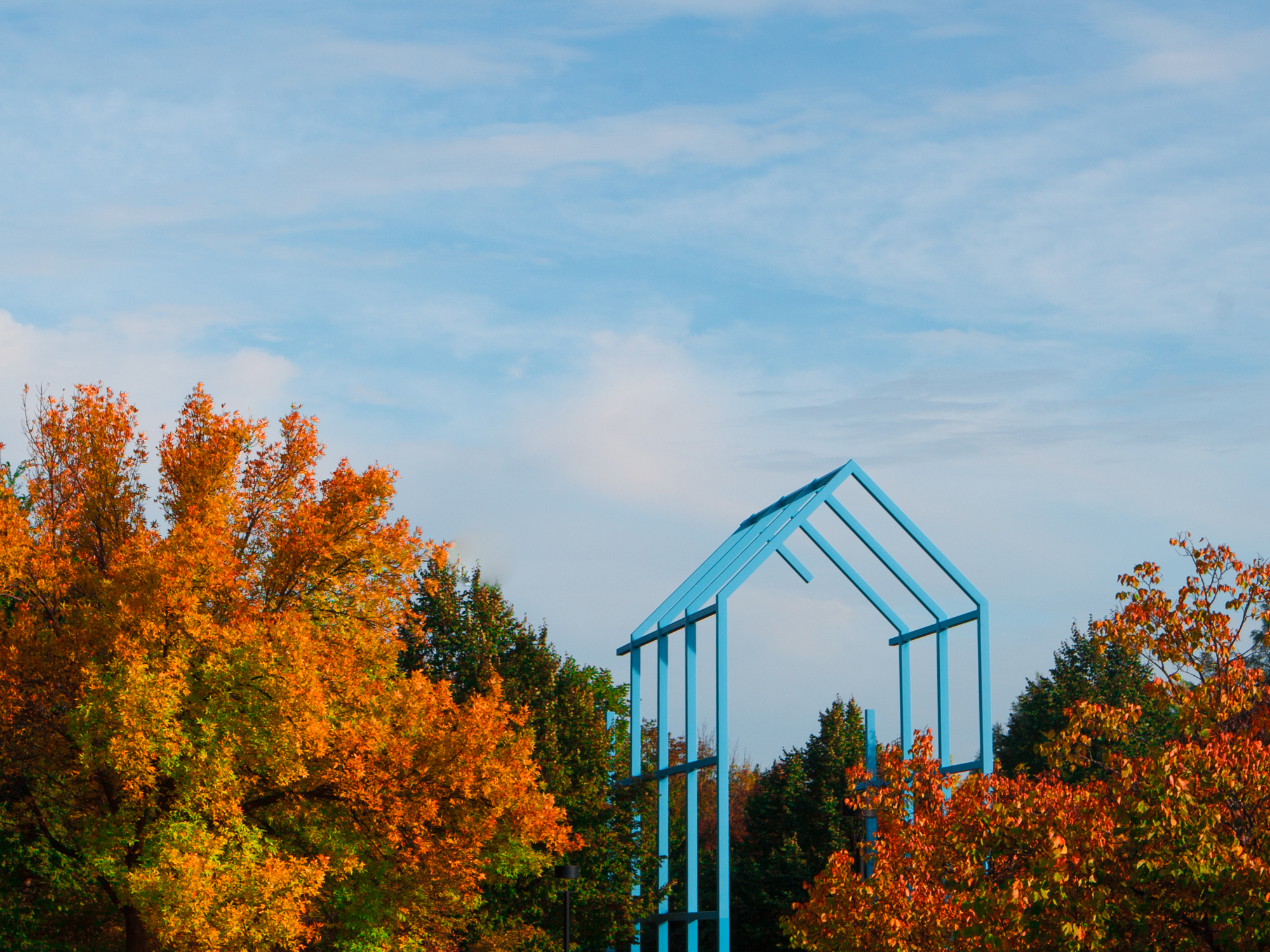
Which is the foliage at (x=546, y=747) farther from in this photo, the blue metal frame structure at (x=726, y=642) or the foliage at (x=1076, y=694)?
the foliage at (x=1076, y=694)

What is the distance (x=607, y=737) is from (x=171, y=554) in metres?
14.4

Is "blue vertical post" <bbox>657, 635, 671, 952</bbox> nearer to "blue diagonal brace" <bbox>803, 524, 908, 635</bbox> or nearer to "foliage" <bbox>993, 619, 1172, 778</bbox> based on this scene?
"blue diagonal brace" <bbox>803, 524, 908, 635</bbox>

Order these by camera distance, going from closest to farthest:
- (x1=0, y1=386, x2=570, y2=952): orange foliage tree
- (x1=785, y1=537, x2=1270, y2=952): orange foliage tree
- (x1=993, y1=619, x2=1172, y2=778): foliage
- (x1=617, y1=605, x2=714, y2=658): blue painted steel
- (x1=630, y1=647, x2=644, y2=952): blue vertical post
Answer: (x1=785, y1=537, x2=1270, y2=952): orange foliage tree → (x1=0, y1=386, x2=570, y2=952): orange foliage tree → (x1=617, y1=605, x2=714, y2=658): blue painted steel → (x1=630, y1=647, x2=644, y2=952): blue vertical post → (x1=993, y1=619, x2=1172, y2=778): foliage

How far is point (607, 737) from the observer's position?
3350 cm

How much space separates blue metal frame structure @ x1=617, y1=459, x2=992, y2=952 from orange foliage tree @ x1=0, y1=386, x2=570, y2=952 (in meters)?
2.57

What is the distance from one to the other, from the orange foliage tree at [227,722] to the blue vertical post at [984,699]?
783 cm

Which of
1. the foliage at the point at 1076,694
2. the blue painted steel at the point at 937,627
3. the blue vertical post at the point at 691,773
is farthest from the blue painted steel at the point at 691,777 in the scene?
the foliage at the point at 1076,694

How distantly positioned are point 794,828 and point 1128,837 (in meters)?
31.4

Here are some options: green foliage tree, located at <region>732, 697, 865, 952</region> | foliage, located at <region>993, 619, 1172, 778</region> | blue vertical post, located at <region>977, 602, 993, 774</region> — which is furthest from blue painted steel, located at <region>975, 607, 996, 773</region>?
foliage, located at <region>993, 619, 1172, 778</region>

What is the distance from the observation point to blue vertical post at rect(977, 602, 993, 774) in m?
23.6

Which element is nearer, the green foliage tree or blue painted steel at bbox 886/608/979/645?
blue painted steel at bbox 886/608/979/645

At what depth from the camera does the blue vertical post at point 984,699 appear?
928 inches

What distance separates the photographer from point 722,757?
75.4 ft

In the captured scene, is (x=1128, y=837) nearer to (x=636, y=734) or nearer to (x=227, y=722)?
(x=227, y=722)
